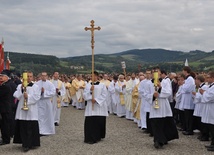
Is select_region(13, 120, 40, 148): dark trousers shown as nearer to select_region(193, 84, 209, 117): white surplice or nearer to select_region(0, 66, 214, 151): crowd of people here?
select_region(0, 66, 214, 151): crowd of people

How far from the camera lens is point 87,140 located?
10.7 meters

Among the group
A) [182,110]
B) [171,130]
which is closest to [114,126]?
[182,110]

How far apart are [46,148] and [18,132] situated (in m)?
0.89

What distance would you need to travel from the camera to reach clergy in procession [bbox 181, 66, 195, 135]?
1173cm

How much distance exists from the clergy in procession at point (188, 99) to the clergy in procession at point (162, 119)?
200 centimetres

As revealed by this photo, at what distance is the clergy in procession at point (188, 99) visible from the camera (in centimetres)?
1173

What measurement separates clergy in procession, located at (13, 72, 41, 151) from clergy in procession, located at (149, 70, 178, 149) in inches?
126

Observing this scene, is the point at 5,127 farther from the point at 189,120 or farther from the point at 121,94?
the point at 121,94

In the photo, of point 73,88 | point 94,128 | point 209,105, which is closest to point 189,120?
point 209,105

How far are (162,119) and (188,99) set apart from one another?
2.33 metres

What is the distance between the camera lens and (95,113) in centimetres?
1085

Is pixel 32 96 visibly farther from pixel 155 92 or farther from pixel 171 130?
pixel 171 130

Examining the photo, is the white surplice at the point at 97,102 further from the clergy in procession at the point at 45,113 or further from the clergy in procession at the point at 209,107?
the clergy in procession at the point at 209,107

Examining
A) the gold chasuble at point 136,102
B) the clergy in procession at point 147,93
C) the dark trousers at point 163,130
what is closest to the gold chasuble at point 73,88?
the gold chasuble at point 136,102
